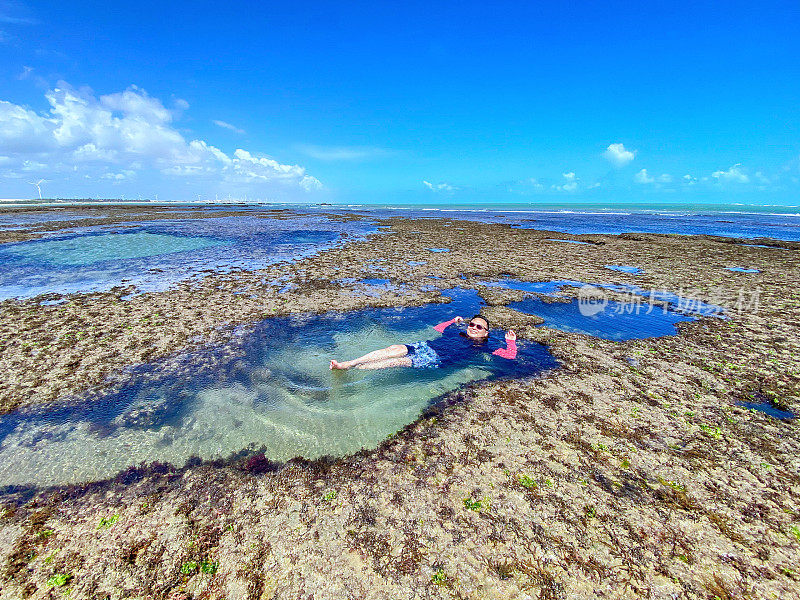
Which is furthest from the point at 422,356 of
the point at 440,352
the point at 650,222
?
the point at 650,222

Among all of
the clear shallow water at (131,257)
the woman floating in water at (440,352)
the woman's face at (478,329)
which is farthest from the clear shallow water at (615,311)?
the clear shallow water at (131,257)

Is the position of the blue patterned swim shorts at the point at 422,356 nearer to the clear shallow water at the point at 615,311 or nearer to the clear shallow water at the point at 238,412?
the clear shallow water at the point at 238,412

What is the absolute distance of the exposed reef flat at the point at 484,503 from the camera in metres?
4.35

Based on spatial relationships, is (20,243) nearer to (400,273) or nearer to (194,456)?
(400,273)

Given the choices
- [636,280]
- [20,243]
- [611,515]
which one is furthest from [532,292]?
Result: [20,243]

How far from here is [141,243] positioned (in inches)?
1379

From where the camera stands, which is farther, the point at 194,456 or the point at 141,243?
the point at 141,243

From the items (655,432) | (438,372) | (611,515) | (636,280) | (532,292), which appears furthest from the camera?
(636,280)

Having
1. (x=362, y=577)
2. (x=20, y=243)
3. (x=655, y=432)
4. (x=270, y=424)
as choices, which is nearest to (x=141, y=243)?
(x=20, y=243)

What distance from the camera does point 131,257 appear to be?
2736 centimetres

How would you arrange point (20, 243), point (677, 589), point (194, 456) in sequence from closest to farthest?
point (677, 589) < point (194, 456) < point (20, 243)

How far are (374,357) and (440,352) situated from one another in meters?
2.40

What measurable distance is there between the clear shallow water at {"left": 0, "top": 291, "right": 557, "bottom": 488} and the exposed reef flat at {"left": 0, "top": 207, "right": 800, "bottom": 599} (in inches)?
20.3

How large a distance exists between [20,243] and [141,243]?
12.4 meters
